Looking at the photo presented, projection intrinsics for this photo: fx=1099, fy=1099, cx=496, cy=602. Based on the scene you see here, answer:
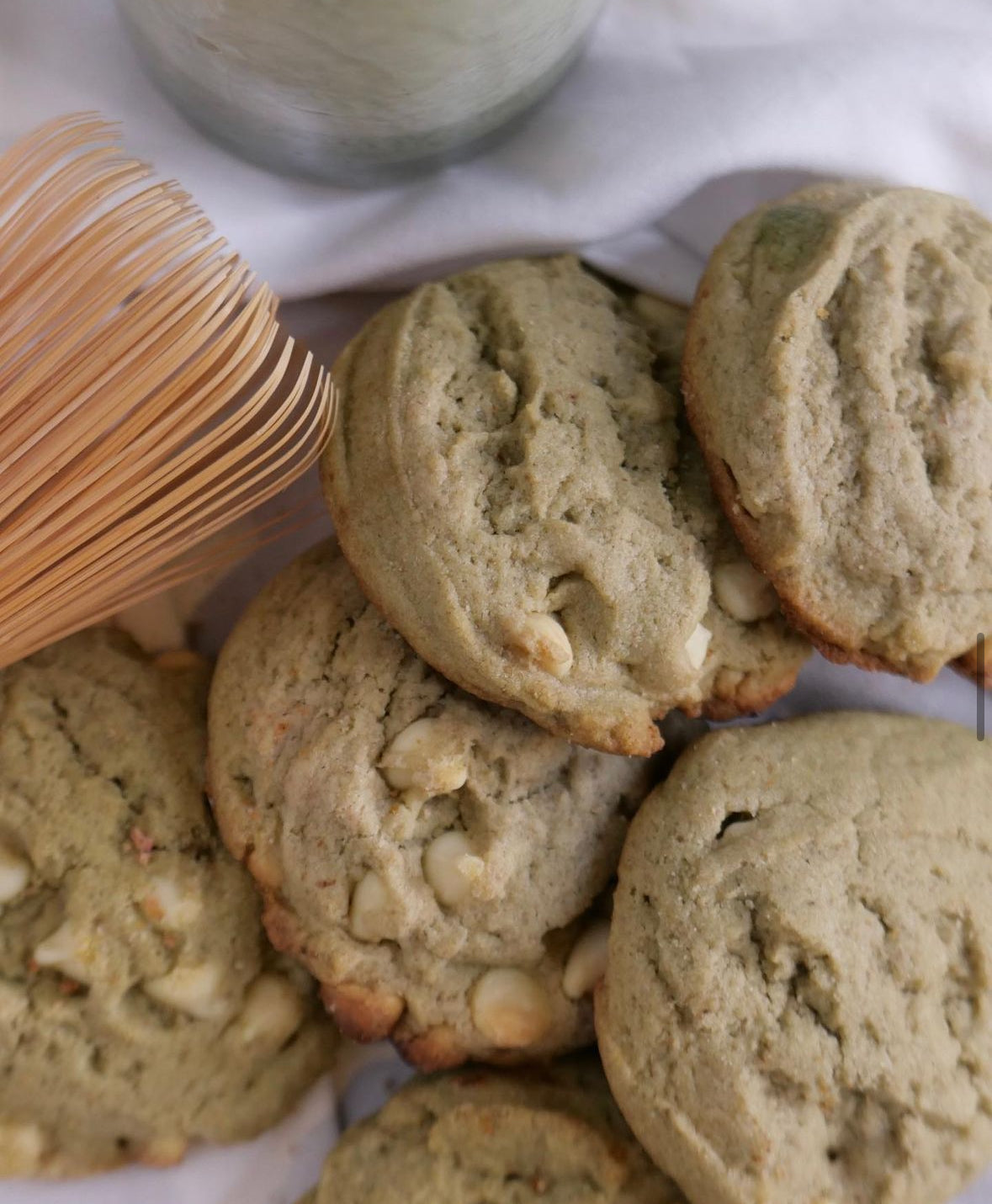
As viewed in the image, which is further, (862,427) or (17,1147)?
(17,1147)

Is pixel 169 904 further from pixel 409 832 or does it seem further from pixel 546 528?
pixel 546 528

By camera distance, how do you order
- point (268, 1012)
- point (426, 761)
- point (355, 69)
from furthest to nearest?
point (268, 1012)
point (426, 761)
point (355, 69)

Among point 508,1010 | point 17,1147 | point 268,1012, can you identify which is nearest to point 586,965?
point 508,1010

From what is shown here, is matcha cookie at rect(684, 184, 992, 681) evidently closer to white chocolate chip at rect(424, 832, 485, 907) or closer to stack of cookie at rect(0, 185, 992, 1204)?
stack of cookie at rect(0, 185, 992, 1204)

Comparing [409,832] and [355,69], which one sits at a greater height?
[355,69]

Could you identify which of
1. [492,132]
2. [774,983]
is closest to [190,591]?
[492,132]

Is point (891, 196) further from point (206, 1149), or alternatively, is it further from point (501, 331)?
point (206, 1149)
